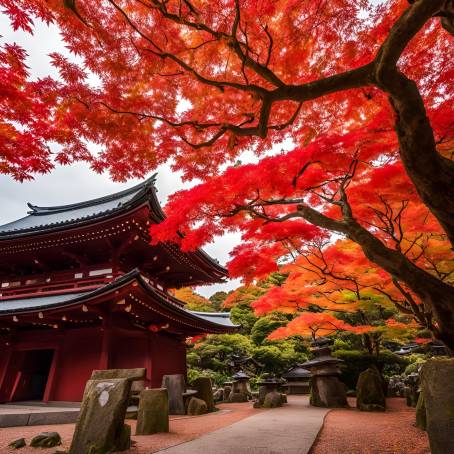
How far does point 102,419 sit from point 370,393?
8.93m

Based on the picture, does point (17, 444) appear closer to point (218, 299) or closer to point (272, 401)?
point (272, 401)

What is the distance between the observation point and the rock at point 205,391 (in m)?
10.9

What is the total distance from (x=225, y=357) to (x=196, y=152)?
18.7m

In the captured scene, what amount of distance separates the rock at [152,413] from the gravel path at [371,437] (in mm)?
2984

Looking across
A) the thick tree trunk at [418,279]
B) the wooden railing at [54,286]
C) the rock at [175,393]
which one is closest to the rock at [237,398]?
the rock at [175,393]

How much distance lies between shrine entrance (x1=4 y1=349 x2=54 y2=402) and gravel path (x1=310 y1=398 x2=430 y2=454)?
981 cm

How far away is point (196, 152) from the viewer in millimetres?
7098

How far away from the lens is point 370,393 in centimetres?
991

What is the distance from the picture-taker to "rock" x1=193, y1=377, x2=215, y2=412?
35.8 feet

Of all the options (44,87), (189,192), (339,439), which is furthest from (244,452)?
(44,87)

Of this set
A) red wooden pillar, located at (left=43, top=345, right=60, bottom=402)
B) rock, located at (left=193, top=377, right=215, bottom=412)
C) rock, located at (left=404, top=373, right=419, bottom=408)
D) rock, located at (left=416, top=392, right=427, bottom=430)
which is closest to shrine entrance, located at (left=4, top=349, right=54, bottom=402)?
red wooden pillar, located at (left=43, top=345, right=60, bottom=402)

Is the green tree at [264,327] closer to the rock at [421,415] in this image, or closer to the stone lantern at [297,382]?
the stone lantern at [297,382]

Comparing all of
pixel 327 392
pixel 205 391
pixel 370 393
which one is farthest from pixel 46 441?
pixel 327 392

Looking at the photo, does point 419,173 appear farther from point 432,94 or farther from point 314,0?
point 314,0
